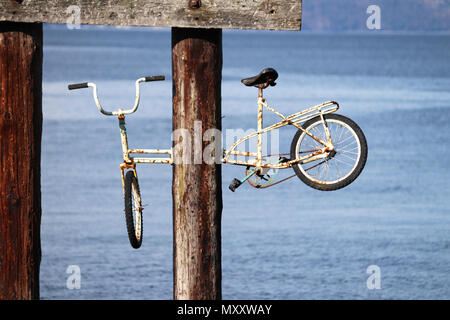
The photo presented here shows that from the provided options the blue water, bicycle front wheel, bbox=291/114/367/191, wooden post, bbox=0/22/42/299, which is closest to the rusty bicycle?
bicycle front wheel, bbox=291/114/367/191

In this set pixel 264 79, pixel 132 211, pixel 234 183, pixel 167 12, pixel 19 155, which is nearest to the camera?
pixel 167 12

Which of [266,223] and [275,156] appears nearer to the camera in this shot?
[275,156]

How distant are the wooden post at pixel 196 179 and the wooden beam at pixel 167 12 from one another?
0.18 metres

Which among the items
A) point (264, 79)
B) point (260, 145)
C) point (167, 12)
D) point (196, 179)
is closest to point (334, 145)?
point (260, 145)

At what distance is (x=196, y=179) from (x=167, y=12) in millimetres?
1204

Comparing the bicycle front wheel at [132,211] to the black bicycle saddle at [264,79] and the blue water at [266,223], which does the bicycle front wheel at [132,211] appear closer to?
the black bicycle saddle at [264,79]

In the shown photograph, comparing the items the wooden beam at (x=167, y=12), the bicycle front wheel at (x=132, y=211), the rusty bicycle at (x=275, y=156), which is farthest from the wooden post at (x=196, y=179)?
the bicycle front wheel at (x=132, y=211)

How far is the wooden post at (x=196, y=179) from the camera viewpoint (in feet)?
25.0

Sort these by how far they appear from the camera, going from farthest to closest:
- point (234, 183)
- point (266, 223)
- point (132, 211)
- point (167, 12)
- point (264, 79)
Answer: point (266, 223) → point (234, 183) → point (132, 211) → point (264, 79) → point (167, 12)

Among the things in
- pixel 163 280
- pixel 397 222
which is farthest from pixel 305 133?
pixel 397 222

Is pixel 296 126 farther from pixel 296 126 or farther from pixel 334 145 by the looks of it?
pixel 334 145

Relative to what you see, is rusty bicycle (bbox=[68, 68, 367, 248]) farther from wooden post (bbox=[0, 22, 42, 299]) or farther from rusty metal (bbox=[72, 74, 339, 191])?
wooden post (bbox=[0, 22, 42, 299])

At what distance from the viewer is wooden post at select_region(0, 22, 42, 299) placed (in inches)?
299

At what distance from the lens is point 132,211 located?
341 inches
